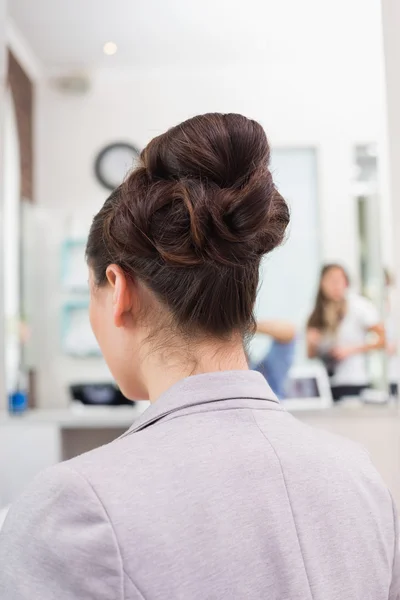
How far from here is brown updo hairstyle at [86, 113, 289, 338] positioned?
0.63 meters

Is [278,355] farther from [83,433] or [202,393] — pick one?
[202,393]

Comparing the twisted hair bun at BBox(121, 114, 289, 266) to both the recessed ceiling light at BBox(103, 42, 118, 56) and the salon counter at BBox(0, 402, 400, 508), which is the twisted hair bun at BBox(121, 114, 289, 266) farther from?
the recessed ceiling light at BBox(103, 42, 118, 56)

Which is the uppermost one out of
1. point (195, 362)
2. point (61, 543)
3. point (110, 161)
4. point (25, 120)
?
point (25, 120)

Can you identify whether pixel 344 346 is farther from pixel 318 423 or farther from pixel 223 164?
pixel 223 164

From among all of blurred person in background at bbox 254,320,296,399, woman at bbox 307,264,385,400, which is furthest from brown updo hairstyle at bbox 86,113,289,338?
woman at bbox 307,264,385,400

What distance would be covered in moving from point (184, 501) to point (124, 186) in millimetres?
325

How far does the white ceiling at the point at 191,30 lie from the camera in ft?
7.94

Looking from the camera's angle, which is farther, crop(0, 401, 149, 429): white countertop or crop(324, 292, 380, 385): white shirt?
crop(324, 292, 380, 385): white shirt

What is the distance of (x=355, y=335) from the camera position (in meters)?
2.62

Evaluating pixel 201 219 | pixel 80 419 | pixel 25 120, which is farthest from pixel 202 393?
pixel 25 120

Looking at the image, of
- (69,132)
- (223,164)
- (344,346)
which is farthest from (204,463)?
(69,132)

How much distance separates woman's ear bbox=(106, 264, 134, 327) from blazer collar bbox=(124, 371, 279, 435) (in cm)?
10

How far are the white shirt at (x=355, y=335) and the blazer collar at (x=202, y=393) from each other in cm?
195

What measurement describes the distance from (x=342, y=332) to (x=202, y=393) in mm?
2165
